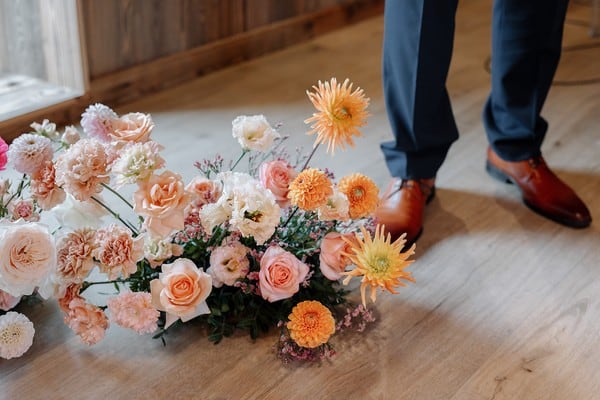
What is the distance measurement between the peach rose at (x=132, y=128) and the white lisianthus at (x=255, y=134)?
0.47 feet

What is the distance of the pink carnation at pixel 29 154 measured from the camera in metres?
1.17

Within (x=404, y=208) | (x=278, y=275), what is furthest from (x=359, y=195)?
(x=404, y=208)

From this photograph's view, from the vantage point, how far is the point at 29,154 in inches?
45.9

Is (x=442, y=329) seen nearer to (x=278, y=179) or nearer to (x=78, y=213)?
(x=278, y=179)

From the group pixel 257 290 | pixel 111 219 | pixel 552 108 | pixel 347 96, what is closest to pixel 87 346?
pixel 257 290

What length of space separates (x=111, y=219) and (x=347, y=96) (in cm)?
58

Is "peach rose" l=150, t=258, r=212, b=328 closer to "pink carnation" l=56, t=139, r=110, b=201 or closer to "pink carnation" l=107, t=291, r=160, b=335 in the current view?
"pink carnation" l=107, t=291, r=160, b=335

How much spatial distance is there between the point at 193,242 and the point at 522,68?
0.79 metres

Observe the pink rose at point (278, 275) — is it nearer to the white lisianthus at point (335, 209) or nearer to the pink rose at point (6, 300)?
the white lisianthus at point (335, 209)

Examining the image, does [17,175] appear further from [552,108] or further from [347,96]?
[552,108]

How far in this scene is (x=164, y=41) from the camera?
223 cm

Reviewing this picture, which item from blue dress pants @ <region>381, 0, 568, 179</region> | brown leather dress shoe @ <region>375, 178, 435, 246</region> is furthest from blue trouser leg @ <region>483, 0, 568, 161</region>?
brown leather dress shoe @ <region>375, 178, 435, 246</region>

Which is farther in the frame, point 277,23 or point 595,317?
point 277,23

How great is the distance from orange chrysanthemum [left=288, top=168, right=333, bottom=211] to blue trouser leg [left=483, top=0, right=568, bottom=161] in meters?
0.63
